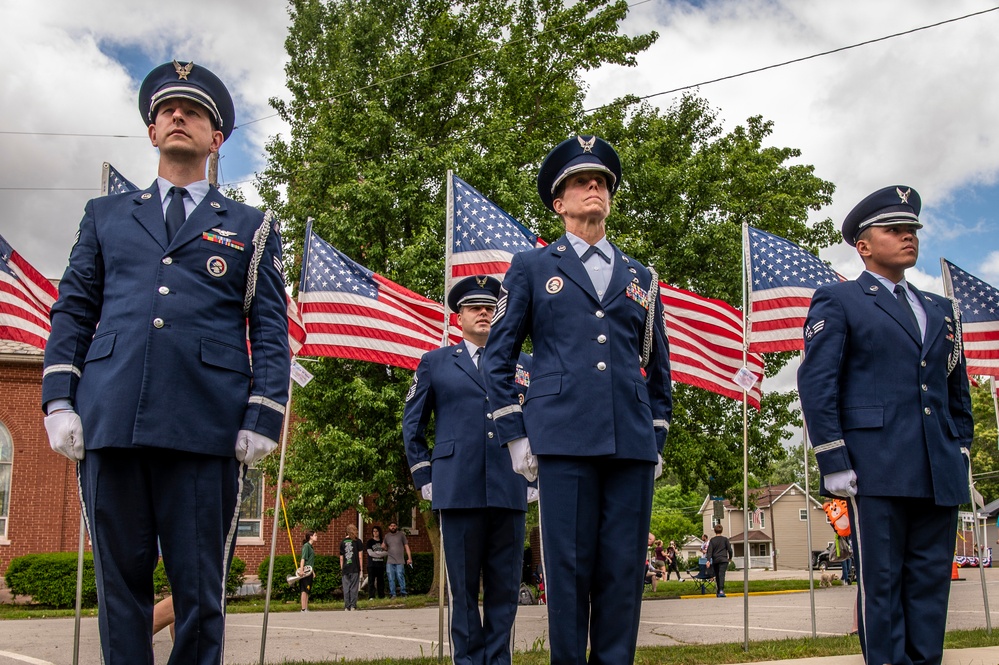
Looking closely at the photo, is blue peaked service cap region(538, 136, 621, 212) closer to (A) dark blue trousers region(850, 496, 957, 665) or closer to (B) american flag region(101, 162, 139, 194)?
(A) dark blue trousers region(850, 496, 957, 665)

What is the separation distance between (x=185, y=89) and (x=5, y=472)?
2780cm

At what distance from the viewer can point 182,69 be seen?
3984mm

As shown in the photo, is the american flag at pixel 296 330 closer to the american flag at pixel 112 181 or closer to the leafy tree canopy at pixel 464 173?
the american flag at pixel 112 181

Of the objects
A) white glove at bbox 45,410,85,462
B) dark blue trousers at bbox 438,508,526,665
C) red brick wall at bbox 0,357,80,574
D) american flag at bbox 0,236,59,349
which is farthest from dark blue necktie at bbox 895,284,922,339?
red brick wall at bbox 0,357,80,574

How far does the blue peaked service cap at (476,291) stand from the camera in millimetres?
6898

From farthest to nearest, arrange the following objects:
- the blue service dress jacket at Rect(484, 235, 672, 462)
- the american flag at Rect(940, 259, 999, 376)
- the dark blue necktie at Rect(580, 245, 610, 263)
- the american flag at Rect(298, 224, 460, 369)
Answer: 1. the american flag at Rect(940, 259, 999, 376)
2. the american flag at Rect(298, 224, 460, 369)
3. the dark blue necktie at Rect(580, 245, 610, 263)
4. the blue service dress jacket at Rect(484, 235, 672, 462)

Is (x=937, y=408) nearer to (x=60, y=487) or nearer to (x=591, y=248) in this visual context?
(x=591, y=248)

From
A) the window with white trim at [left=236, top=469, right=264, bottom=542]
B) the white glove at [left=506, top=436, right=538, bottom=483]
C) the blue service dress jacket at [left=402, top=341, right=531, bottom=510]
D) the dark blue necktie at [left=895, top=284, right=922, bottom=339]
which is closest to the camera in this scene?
the white glove at [left=506, top=436, right=538, bottom=483]

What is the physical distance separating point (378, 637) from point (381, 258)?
39.1 feet

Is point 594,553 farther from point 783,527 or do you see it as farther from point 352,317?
point 783,527

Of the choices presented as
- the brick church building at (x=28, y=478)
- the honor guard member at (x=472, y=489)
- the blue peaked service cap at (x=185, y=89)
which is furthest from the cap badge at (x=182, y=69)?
the brick church building at (x=28, y=478)

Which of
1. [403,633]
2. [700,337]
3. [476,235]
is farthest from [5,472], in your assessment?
[700,337]

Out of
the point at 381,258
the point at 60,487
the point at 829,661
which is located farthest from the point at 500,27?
the point at 829,661

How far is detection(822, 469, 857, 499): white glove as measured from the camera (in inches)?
186
